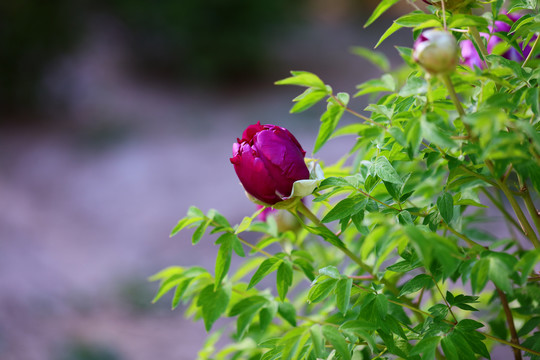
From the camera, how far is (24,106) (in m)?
3.65

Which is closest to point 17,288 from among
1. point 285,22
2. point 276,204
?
point 276,204

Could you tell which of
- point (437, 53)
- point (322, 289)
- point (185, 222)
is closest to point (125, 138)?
point (185, 222)

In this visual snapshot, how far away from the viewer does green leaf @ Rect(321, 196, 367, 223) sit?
1.53ft

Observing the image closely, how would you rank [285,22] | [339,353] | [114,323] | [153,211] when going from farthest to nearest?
1. [285,22]
2. [153,211]
3. [114,323]
4. [339,353]

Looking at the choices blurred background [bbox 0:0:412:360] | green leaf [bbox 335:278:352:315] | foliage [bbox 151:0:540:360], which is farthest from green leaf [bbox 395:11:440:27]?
blurred background [bbox 0:0:412:360]

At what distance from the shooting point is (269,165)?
1.63 ft

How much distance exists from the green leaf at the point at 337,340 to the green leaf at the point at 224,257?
10cm

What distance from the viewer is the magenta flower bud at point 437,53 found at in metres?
0.37

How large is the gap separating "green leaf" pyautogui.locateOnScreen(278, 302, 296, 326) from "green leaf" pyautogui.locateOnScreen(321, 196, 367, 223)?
0.40 feet

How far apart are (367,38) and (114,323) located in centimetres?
361

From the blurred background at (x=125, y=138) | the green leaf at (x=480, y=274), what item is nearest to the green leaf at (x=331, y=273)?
the green leaf at (x=480, y=274)

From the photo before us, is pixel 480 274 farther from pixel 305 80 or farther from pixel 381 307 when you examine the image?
pixel 305 80

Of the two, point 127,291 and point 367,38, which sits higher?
point 367,38

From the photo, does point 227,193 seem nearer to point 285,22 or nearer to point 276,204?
point 285,22
